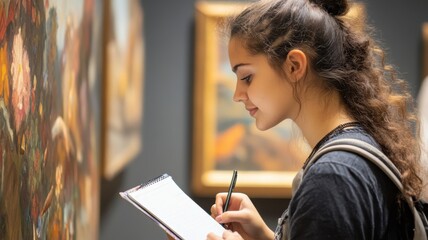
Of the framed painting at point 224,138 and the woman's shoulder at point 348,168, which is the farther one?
the framed painting at point 224,138

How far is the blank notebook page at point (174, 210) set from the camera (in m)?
1.48

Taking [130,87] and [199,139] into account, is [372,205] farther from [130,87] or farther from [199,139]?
[199,139]

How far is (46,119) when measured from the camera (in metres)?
1.51

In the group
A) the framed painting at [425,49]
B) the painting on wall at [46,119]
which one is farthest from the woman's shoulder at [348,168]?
the framed painting at [425,49]

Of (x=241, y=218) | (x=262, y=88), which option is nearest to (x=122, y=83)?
(x=241, y=218)

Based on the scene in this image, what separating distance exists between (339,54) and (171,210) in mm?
505

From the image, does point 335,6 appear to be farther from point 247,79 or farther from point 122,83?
point 122,83

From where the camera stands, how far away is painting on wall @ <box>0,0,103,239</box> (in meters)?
1.22

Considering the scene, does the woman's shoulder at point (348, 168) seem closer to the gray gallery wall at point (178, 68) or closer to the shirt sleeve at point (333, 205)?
the shirt sleeve at point (333, 205)

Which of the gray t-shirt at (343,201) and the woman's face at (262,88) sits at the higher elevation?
the woman's face at (262,88)

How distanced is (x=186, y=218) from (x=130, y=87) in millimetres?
1928

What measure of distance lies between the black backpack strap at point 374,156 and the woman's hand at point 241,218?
396 mm

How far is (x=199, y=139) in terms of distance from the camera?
13.3 feet

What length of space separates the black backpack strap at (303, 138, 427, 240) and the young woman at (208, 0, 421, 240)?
1 cm
